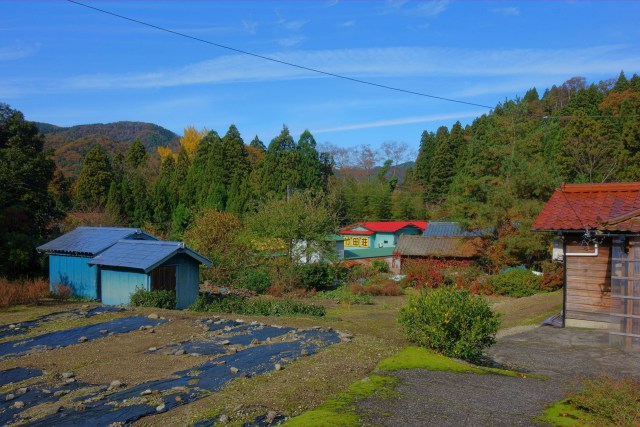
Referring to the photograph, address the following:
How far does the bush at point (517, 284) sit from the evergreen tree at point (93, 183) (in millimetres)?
32447

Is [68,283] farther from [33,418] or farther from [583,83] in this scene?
[583,83]

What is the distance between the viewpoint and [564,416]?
6289 millimetres

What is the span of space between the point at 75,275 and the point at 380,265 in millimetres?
21972

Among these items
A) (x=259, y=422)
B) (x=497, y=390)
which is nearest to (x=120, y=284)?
(x=259, y=422)

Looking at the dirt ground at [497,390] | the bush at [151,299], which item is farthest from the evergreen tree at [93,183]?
the dirt ground at [497,390]

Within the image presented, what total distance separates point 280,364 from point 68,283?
46.7 ft

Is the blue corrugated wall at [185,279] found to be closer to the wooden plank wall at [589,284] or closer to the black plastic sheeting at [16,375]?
the black plastic sheeting at [16,375]

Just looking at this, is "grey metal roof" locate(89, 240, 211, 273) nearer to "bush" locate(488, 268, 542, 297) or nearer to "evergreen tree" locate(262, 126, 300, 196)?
"bush" locate(488, 268, 542, 297)

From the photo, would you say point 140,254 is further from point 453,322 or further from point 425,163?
point 425,163

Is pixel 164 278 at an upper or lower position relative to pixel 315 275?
upper

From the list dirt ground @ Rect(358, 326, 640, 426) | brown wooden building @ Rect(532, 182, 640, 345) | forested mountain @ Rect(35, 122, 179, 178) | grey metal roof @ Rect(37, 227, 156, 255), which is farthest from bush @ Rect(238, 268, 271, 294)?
forested mountain @ Rect(35, 122, 179, 178)

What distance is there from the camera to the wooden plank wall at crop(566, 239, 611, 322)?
13.9m

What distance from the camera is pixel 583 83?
7325 cm

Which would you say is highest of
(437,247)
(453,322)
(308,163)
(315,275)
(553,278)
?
(308,163)
